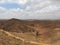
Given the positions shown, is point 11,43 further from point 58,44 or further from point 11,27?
point 11,27

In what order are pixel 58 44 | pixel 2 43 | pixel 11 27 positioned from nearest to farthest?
pixel 2 43
pixel 58 44
pixel 11 27

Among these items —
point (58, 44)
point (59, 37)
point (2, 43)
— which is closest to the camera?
point (2, 43)

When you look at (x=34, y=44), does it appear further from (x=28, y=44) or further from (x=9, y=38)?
(x=9, y=38)

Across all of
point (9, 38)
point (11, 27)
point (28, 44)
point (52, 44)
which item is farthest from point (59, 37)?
point (11, 27)

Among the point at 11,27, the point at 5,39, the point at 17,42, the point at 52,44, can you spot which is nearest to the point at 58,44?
the point at 52,44

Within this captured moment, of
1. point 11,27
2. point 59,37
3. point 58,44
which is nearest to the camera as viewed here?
point 58,44

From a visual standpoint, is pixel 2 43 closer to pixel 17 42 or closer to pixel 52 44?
pixel 17 42

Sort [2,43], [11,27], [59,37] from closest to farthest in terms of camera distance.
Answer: [2,43] → [59,37] → [11,27]

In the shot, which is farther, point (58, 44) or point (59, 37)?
point (59, 37)

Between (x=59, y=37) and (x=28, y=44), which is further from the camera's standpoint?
(x=59, y=37)
